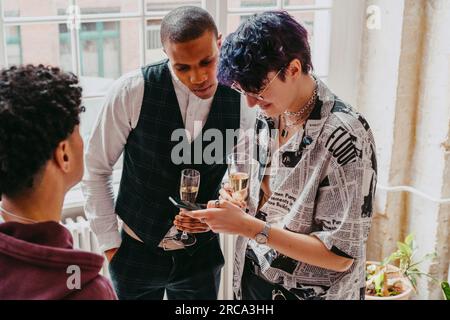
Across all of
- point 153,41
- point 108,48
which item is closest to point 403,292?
point 153,41

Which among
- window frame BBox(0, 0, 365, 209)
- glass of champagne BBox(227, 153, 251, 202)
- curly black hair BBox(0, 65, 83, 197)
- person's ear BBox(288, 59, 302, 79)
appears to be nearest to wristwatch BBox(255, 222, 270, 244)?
glass of champagne BBox(227, 153, 251, 202)

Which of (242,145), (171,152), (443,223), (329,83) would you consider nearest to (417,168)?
(443,223)

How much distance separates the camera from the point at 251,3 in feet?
9.27

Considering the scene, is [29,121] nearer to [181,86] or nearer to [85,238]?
[181,86]

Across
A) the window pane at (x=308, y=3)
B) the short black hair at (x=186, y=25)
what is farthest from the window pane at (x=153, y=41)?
the short black hair at (x=186, y=25)

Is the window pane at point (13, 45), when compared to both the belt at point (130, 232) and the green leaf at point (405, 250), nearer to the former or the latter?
the belt at point (130, 232)

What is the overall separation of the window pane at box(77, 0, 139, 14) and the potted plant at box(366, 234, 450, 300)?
1.53 m

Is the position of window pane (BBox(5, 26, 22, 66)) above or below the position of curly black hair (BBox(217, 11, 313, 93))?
below

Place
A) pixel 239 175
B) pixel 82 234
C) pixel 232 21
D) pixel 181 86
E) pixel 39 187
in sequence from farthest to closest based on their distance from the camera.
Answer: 1. pixel 232 21
2. pixel 82 234
3. pixel 181 86
4. pixel 239 175
5. pixel 39 187

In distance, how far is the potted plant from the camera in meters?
2.64

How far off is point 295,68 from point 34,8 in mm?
1351

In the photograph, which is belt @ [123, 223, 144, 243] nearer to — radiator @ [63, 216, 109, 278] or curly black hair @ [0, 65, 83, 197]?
radiator @ [63, 216, 109, 278]

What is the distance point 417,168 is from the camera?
2.80 m
